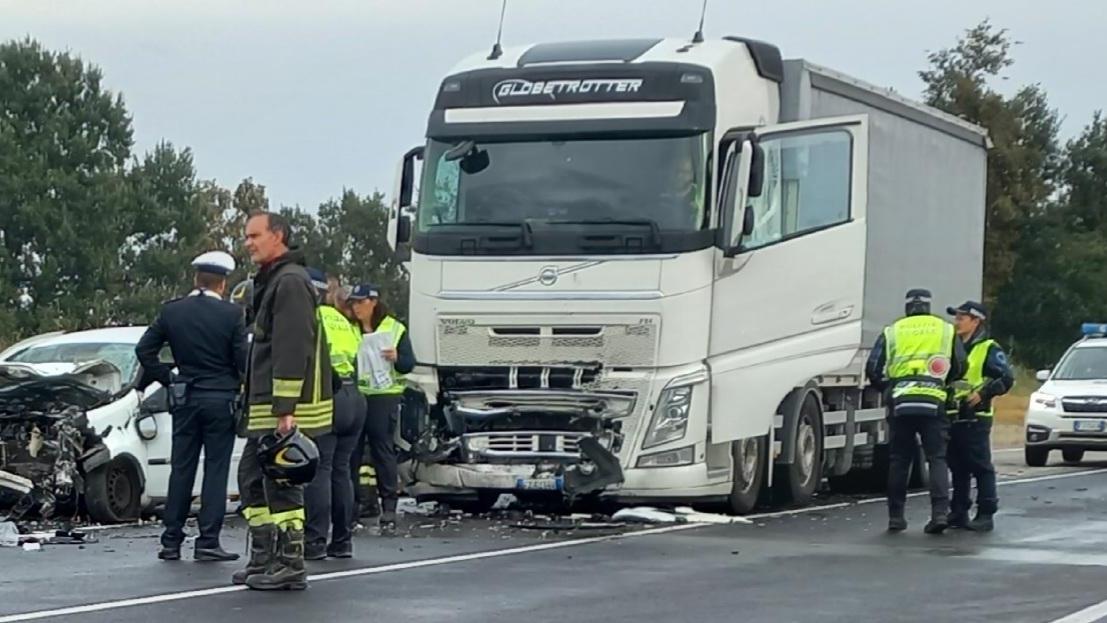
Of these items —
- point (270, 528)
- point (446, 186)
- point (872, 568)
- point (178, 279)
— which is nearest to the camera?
point (270, 528)

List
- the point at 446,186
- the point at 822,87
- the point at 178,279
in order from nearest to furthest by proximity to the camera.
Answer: the point at 446,186 < the point at 822,87 < the point at 178,279

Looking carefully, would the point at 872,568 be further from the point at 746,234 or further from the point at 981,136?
the point at 981,136

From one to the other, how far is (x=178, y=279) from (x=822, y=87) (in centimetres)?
5012

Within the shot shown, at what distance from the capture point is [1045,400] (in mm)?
25609

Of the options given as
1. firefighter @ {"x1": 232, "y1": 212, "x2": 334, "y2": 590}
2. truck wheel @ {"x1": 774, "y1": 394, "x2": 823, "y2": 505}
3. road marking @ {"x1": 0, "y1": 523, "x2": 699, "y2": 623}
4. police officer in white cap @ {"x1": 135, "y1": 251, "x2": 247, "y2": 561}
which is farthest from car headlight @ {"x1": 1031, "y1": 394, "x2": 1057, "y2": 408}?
firefighter @ {"x1": 232, "y1": 212, "x2": 334, "y2": 590}

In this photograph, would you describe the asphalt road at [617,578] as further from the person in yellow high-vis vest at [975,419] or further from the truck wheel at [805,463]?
the truck wheel at [805,463]

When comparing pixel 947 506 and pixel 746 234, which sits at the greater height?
pixel 746 234

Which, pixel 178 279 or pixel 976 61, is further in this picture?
pixel 178 279

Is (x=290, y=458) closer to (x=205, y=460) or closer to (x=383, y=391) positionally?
(x=205, y=460)

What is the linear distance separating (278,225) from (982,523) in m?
6.76

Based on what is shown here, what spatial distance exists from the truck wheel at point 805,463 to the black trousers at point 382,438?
385 centimetres

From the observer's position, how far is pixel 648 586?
10.7 meters

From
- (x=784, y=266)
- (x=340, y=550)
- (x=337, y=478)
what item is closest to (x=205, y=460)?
(x=337, y=478)

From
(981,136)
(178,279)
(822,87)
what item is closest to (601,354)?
(822,87)
